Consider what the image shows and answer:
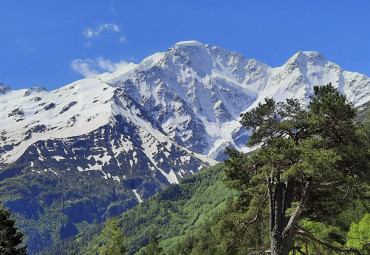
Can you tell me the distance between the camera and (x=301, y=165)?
21.6 meters

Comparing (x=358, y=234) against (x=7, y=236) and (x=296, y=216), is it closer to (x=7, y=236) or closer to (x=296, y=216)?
(x=296, y=216)

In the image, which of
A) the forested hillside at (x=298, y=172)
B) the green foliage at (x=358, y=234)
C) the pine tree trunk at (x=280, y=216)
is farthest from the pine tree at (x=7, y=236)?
the green foliage at (x=358, y=234)

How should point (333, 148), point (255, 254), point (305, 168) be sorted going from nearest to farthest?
point (305, 168)
point (333, 148)
point (255, 254)

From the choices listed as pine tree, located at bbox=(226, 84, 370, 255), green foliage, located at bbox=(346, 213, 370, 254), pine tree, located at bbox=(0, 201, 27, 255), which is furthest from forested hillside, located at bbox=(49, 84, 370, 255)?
pine tree, located at bbox=(0, 201, 27, 255)

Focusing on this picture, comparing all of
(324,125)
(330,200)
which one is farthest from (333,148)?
(330,200)

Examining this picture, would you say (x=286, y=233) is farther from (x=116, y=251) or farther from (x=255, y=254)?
(x=116, y=251)

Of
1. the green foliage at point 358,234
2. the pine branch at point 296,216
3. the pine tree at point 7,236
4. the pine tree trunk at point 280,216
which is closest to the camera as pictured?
the pine branch at point 296,216

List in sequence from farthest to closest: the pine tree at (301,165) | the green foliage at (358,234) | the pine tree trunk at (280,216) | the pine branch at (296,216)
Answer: the green foliage at (358,234)
the pine tree trunk at (280,216)
the pine branch at (296,216)
the pine tree at (301,165)

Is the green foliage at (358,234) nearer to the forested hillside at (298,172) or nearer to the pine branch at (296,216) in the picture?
the forested hillside at (298,172)

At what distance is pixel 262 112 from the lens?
27750 millimetres

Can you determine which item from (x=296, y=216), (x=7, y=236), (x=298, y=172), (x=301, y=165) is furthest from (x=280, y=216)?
(x=7, y=236)

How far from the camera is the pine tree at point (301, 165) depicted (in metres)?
22.2

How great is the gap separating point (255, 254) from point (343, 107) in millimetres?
12140

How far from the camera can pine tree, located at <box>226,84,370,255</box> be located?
2222 centimetres
